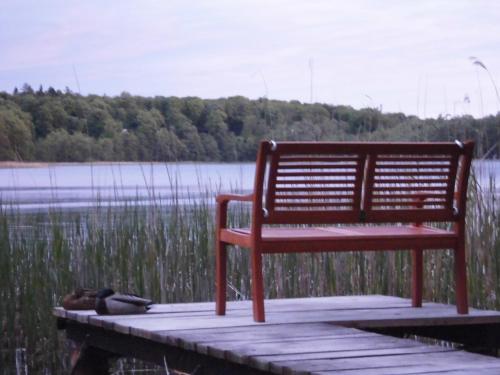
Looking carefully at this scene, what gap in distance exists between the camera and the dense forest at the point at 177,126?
25.6ft

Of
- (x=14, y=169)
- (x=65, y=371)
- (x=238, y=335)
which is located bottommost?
(x=65, y=371)

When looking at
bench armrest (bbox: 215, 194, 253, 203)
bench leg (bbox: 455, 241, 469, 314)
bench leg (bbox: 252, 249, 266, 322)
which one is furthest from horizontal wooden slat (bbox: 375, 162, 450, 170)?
bench leg (bbox: 252, 249, 266, 322)

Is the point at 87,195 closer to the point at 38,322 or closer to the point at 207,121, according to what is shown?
the point at 207,121

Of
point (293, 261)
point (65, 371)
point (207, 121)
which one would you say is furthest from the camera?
point (207, 121)

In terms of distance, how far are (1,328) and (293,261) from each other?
5.30 ft

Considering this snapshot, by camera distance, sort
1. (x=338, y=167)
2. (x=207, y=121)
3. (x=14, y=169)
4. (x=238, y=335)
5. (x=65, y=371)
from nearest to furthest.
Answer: (x=238, y=335) < (x=338, y=167) < (x=65, y=371) < (x=14, y=169) < (x=207, y=121)

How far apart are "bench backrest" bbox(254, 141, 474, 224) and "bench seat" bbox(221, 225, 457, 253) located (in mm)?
76

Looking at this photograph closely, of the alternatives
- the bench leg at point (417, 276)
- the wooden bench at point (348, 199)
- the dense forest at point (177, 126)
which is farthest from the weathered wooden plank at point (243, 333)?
the dense forest at point (177, 126)

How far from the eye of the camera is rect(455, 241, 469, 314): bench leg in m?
5.23

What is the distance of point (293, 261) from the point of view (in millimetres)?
6695

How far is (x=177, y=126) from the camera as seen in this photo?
9.12m

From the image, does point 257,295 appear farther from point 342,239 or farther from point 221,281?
point 342,239

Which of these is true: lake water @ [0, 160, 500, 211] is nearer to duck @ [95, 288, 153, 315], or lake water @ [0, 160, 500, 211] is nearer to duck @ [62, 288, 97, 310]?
duck @ [62, 288, 97, 310]

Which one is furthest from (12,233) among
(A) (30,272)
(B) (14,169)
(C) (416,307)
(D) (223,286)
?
(C) (416,307)
